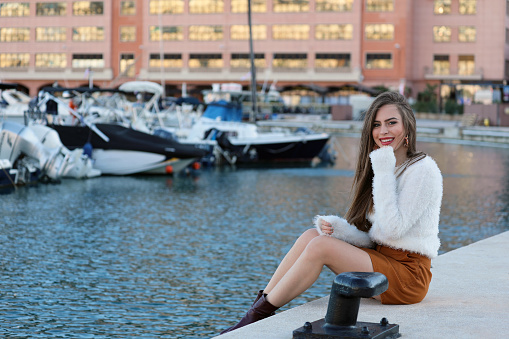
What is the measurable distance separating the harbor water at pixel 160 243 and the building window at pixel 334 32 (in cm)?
5982

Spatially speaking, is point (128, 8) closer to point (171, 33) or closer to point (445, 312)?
point (171, 33)

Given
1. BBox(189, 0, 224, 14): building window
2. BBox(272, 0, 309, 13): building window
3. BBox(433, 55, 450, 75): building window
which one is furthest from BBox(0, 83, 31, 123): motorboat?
BBox(433, 55, 450, 75): building window

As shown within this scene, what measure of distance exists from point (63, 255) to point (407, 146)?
7.00 metres

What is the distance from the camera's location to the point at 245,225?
1470 centimetres

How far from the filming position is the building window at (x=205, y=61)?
8569 cm

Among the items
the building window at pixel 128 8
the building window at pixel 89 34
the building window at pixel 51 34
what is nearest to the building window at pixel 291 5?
the building window at pixel 128 8

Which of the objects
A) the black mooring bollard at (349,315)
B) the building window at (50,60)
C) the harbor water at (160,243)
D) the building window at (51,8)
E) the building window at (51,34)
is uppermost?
the building window at (51,8)

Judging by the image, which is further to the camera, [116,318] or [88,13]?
[88,13]

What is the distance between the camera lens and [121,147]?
2572 cm

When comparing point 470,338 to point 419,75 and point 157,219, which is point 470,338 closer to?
point 157,219

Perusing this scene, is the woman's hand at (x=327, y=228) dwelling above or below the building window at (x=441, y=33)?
below

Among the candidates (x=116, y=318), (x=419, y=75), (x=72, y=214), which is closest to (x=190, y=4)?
(x=419, y=75)

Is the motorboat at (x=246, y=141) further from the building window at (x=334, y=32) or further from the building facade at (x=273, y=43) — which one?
the building window at (x=334, y=32)

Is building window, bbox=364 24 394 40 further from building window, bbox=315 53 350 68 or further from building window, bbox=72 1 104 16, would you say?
building window, bbox=72 1 104 16
